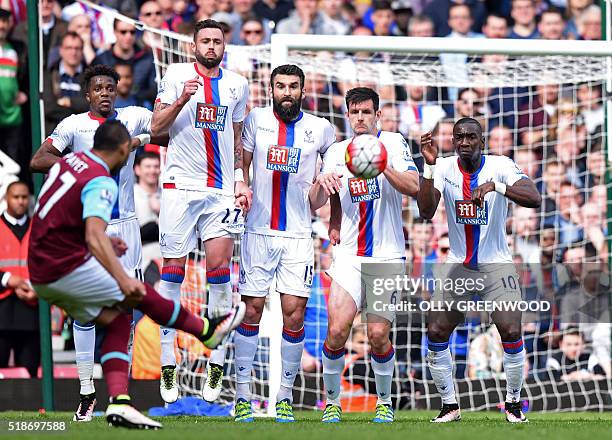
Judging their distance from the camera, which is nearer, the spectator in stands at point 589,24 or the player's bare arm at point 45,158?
the player's bare arm at point 45,158

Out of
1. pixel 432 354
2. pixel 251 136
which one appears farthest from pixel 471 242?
pixel 251 136

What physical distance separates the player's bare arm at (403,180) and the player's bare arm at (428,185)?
13 cm

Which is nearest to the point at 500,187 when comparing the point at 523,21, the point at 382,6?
the point at 523,21

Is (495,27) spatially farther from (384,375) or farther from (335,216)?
(384,375)

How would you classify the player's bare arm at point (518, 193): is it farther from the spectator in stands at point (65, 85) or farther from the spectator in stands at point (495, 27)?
the spectator in stands at point (495, 27)

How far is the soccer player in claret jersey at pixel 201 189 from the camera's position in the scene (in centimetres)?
1009

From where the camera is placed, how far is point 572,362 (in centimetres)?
1403

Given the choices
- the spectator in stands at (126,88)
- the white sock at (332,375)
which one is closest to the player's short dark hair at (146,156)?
the spectator in stands at (126,88)

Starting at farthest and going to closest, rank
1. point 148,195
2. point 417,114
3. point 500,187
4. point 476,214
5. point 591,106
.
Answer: point 591,106
point 417,114
point 148,195
point 476,214
point 500,187

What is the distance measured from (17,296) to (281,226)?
4648 millimetres

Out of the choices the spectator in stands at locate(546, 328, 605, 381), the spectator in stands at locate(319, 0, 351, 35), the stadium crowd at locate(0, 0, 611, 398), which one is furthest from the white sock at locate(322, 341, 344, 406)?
the spectator in stands at locate(319, 0, 351, 35)

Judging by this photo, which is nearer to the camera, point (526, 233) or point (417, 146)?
point (526, 233)

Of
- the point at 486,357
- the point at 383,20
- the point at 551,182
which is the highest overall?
the point at 383,20

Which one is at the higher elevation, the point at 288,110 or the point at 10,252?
the point at 288,110
